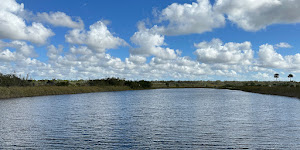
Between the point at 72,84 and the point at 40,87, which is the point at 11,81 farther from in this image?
the point at 72,84

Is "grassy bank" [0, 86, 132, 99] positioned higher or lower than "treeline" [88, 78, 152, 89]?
lower

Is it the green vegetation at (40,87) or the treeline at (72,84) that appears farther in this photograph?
the treeline at (72,84)

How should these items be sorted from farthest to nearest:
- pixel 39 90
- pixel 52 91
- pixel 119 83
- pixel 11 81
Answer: pixel 119 83 < pixel 52 91 < pixel 39 90 < pixel 11 81

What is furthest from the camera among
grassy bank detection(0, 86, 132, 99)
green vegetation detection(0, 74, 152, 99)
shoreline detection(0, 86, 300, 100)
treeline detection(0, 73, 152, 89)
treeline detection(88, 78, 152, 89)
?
treeline detection(88, 78, 152, 89)

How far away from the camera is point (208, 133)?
69.0 feet

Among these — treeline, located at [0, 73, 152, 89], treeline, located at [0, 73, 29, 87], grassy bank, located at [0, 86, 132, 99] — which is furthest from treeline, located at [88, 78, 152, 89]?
treeline, located at [0, 73, 29, 87]

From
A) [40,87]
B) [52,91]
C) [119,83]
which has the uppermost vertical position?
[119,83]

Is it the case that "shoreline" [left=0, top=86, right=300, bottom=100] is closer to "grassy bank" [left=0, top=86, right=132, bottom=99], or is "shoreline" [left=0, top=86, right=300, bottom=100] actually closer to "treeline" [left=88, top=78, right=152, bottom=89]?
"grassy bank" [left=0, top=86, right=132, bottom=99]

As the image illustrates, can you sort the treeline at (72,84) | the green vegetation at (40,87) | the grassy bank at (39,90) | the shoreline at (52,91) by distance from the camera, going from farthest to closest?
the treeline at (72,84) < the green vegetation at (40,87) < the shoreline at (52,91) < the grassy bank at (39,90)

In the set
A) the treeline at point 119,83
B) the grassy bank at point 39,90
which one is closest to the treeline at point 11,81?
the grassy bank at point 39,90

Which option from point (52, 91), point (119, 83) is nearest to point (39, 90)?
point (52, 91)

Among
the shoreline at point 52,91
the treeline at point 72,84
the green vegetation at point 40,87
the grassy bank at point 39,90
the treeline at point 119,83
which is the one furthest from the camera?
the treeline at point 119,83

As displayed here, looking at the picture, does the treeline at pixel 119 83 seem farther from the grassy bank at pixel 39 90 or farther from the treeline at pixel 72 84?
the grassy bank at pixel 39 90

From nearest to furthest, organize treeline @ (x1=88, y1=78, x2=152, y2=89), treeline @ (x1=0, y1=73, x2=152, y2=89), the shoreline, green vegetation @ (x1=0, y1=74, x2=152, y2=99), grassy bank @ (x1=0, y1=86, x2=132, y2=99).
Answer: grassy bank @ (x1=0, y1=86, x2=132, y2=99), the shoreline, green vegetation @ (x1=0, y1=74, x2=152, y2=99), treeline @ (x1=0, y1=73, x2=152, y2=89), treeline @ (x1=88, y1=78, x2=152, y2=89)
